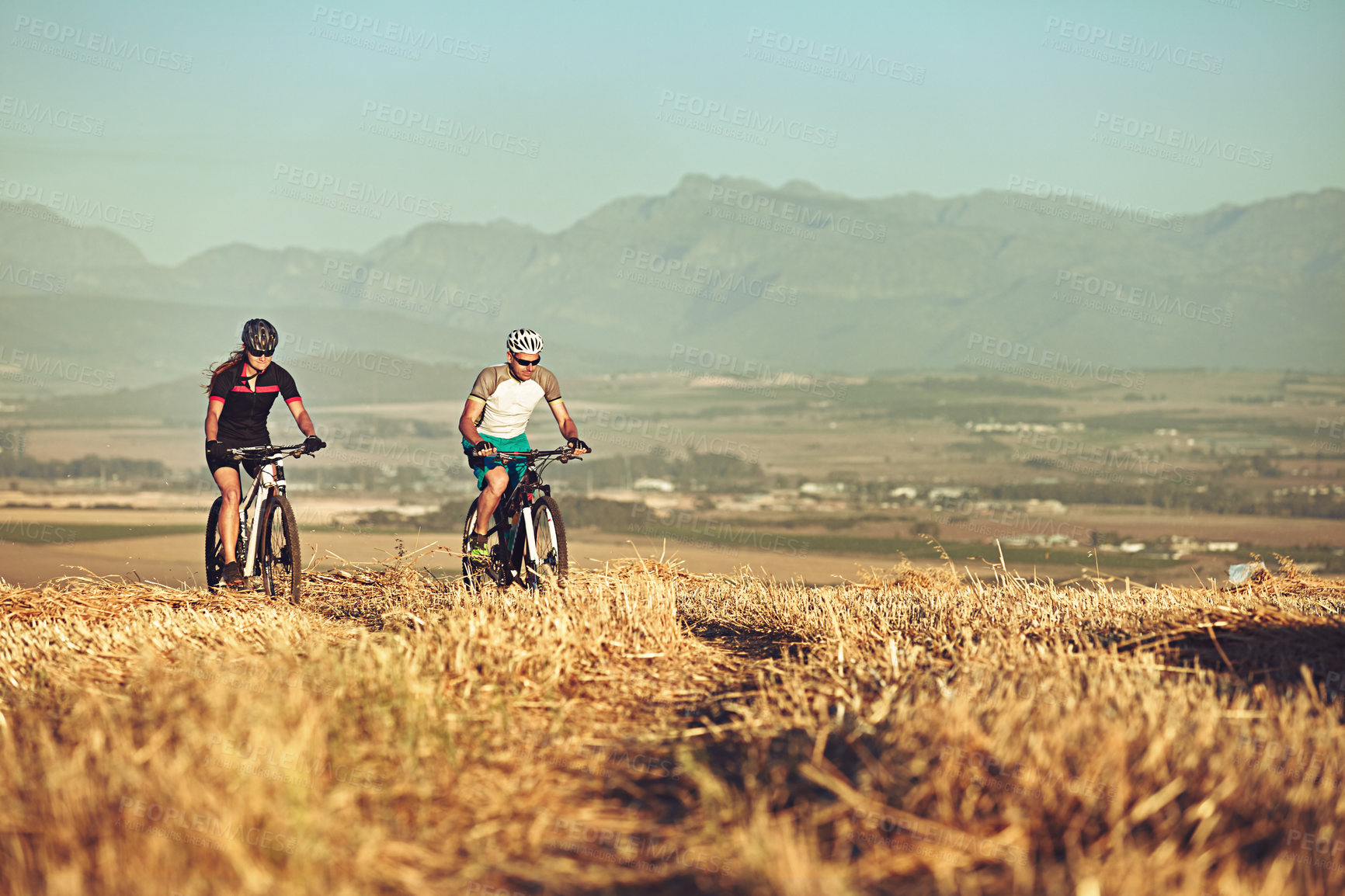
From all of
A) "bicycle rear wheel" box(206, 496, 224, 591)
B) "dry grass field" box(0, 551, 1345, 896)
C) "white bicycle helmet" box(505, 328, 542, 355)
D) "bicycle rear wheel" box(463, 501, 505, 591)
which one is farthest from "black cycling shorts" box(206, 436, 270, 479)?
"dry grass field" box(0, 551, 1345, 896)

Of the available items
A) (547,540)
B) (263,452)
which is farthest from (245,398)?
(547,540)

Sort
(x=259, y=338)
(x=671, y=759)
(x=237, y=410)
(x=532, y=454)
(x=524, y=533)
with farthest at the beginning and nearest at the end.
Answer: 1. (x=532, y=454)
2. (x=524, y=533)
3. (x=237, y=410)
4. (x=259, y=338)
5. (x=671, y=759)

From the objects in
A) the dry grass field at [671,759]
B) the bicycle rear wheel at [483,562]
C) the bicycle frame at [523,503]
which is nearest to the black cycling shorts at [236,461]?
the bicycle rear wheel at [483,562]

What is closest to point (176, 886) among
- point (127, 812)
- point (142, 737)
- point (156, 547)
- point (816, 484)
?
point (127, 812)

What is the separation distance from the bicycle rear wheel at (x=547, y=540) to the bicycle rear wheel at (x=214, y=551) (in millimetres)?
2242

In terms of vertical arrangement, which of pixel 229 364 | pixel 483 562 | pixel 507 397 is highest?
pixel 229 364

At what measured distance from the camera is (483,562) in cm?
918

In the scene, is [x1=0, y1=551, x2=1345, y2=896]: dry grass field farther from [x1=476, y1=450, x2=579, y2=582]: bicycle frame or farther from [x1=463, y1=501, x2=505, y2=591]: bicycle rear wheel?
[x1=463, y1=501, x2=505, y2=591]: bicycle rear wheel

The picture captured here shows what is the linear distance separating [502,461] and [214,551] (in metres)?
2.25

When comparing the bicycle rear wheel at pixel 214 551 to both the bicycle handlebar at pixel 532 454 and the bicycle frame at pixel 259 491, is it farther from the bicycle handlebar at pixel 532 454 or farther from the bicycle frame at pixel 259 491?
the bicycle handlebar at pixel 532 454

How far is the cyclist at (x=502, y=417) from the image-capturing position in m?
8.89

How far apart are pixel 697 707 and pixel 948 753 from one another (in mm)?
1622

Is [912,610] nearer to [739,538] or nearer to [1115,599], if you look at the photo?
[1115,599]

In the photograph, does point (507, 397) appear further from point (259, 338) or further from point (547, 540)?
point (259, 338)
